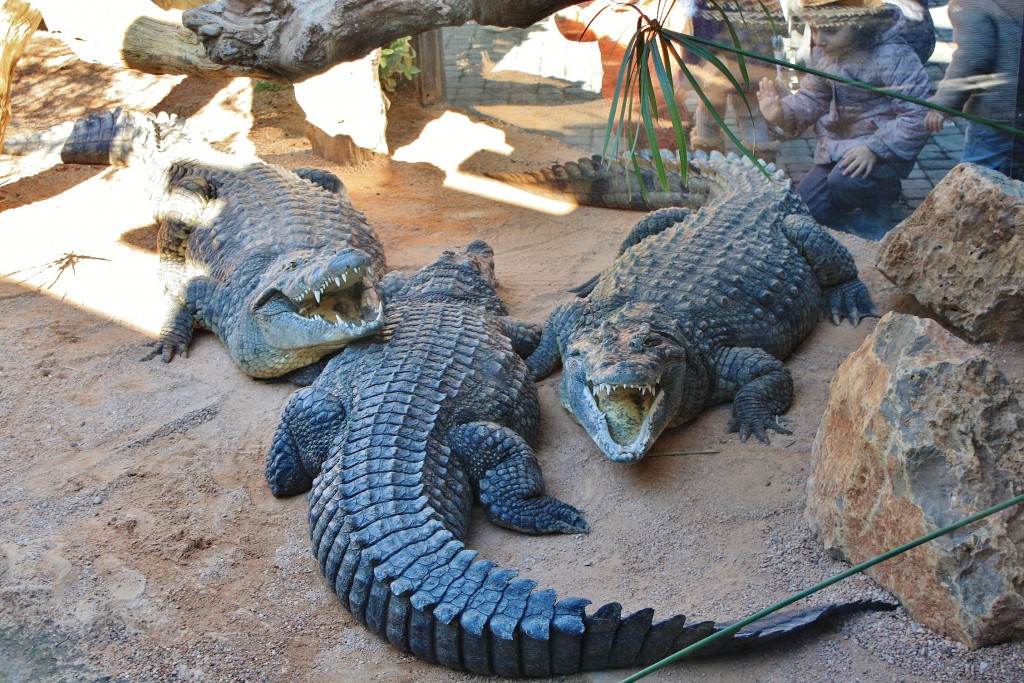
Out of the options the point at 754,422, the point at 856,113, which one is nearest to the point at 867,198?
the point at 856,113

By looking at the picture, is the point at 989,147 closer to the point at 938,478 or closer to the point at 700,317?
the point at 700,317

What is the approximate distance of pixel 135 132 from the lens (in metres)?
5.82

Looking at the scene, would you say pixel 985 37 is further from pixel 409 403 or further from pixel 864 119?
pixel 409 403

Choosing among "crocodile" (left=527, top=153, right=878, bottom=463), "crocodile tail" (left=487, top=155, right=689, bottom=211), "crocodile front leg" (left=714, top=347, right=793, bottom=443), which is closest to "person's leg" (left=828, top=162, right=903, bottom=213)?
"crocodile" (left=527, top=153, right=878, bottom=463)

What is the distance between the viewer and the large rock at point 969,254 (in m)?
3.53

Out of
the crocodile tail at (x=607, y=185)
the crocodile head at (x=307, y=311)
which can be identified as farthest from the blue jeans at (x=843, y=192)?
the crocodile head at (x=307, y=311)

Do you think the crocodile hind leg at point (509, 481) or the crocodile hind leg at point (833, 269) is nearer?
the crocodile hind leg at point (509, 481)

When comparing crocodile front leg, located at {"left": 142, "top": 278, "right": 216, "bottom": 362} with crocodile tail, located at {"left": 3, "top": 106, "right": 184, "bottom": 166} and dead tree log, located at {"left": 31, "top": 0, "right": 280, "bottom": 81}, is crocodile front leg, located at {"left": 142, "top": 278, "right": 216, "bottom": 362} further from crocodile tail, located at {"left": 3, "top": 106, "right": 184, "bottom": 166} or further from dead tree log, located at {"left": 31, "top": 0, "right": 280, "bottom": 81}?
crocodile tail, located at {"left": 3, "top": 106, "right": 184, "bottom": 166}

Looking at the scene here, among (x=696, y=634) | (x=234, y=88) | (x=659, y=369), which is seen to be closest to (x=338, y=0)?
(x=659, y=369)

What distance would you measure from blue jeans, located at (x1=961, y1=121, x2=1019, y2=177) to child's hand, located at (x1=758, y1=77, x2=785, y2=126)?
981mm

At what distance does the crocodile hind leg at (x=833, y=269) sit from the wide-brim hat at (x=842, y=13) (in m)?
1.06

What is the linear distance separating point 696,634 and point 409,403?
1.37 metres

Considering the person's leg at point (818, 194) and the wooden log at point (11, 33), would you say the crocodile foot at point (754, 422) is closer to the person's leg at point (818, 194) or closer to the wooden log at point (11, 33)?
the person's leg at point (818, 194)

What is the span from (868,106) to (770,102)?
1.76 ft
